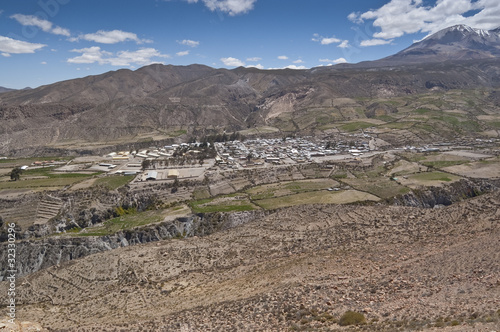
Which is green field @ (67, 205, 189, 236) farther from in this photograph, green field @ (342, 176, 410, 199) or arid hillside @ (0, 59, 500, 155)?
arid hillside @ (0, 59, 500, 155)

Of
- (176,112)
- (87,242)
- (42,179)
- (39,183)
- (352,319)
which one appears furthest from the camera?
Result: (176,112)

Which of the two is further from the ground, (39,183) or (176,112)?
(176,112)

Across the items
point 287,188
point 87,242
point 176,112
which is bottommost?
point 87,242

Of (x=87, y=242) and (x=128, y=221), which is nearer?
(x=87, y=242)

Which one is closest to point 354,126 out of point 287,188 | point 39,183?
point 287,188

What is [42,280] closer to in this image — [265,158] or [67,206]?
[67,206]

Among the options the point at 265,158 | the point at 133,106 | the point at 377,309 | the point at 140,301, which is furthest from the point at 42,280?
the point at 133,106

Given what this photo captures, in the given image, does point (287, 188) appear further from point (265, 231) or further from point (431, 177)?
point (431, 177)
